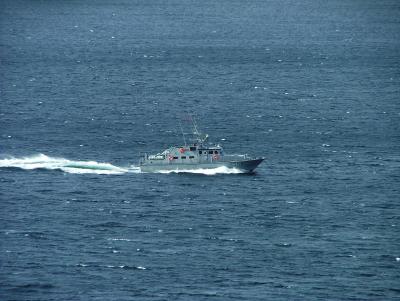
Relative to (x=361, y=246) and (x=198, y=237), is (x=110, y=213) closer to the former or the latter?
(x=198, y=237)

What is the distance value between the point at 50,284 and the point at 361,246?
46.1 meters

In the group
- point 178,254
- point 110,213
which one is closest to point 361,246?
point 178,254

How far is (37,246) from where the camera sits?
176250mm

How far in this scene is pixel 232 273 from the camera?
6535 inches

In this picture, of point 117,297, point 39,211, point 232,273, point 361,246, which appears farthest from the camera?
point 39,211

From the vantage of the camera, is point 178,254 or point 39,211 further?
point 39,211

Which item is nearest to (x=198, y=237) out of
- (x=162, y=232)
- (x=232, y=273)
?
(x=162, y=232)

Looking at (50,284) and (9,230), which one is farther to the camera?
(9,230)

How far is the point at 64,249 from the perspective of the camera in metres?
175

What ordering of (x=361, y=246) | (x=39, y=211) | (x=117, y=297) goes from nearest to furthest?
(x=117, y=297), (x=361, y=246), (x=39, y=211)

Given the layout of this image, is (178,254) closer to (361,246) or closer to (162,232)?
(162,232)

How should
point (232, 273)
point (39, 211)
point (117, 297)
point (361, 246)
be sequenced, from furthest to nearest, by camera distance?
point (39, 211) < point (361, 246) < point (232, 273) < point (117, 297)

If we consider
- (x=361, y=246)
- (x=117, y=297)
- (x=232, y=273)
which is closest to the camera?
(x=117, y=297)

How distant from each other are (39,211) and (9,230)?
1117cm
